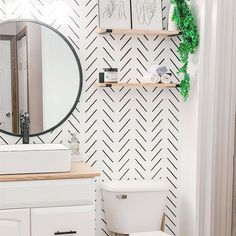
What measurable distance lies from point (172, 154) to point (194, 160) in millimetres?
279

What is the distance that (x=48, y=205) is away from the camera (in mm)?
2604

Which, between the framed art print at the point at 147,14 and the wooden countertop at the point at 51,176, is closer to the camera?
the wooden countertop at the point at 51,176

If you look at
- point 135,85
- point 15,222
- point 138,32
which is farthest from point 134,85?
point 15,222

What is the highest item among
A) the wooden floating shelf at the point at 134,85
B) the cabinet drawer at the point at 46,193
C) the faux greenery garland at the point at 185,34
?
the faux greenery garland at the point at 185,34

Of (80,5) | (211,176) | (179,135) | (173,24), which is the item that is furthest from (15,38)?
(211,176)

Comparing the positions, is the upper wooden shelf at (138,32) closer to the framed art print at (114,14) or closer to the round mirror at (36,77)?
the framed art print at (114,14)

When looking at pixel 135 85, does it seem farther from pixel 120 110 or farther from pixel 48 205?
pixel 48 205

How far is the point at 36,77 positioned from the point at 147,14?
37.1 inches

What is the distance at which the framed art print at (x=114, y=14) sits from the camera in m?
3.06

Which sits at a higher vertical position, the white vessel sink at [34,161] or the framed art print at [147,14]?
the framed art print at [147,14]

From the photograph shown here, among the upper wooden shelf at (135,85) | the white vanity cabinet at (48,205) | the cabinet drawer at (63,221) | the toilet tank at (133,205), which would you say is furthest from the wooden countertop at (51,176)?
the upper wooden shelf at (135,85)

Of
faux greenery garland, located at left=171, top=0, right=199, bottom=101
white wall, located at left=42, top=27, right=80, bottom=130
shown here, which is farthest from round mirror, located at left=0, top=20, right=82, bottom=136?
faux greenery garland, located at left=171, top=0, right=199, bottom=101

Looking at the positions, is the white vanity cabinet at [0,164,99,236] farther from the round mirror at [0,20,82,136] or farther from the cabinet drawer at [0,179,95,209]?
the round mirror at [0,20,82,136]

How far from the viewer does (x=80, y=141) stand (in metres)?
3.15
